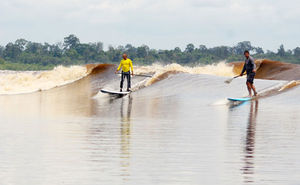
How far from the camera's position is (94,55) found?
103250 millimetres

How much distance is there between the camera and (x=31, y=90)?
3072 cm

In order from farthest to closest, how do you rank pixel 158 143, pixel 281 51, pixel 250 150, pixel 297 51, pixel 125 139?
1. pixel 297 51
2. pixel 281 51
3. pixel 125 139
4. pixel 158 143
5. pixel 250 150

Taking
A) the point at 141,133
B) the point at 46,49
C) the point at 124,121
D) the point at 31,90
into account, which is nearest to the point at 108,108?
the point at 124,121

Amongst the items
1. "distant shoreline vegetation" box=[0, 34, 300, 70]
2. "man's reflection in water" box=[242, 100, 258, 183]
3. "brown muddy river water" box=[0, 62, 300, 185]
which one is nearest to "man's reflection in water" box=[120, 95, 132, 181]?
"brown muddy river water" box=[0, 62, 300, 185]

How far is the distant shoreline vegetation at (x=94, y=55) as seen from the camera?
318 ft

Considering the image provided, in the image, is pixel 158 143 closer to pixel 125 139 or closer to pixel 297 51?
pixel 125 139

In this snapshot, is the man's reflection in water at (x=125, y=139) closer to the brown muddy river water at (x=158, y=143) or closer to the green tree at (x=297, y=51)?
the brown muddy river water at (x=158, y=143)

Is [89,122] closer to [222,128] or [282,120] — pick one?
[222,128]

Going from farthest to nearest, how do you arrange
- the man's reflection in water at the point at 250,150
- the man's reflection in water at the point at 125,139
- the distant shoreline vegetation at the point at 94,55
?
the distant shoreline vegetation at the point at 94,55 → the man's reflection in water at the point at 125,139 → the man's reflection in water at the point at 250,150

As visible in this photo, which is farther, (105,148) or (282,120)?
(282,120)

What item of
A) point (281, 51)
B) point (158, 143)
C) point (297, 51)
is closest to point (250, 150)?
point (158, 143)

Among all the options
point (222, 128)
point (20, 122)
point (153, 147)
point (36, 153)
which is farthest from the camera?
point (20, 122)

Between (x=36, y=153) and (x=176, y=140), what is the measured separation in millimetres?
2614

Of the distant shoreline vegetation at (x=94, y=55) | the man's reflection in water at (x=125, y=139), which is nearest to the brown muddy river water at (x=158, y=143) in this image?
the man's reflection in water at (x=125, y=139)
